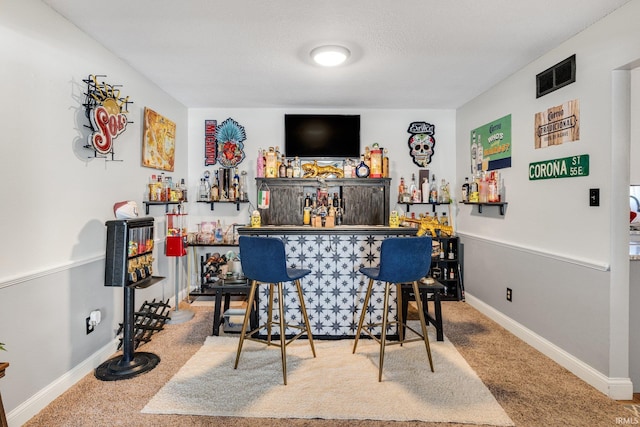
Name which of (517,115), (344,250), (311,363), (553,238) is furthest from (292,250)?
(517,115)

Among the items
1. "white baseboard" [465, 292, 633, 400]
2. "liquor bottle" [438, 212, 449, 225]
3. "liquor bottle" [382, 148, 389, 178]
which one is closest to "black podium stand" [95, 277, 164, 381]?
"liquor bottle" [382, 148, 389, 178]

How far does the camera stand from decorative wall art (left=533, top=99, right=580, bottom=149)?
Answer: 8.50 ft

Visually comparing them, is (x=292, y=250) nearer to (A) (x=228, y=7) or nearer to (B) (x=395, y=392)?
(B) (x=395, y=392)

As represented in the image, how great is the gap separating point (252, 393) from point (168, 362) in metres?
0.87

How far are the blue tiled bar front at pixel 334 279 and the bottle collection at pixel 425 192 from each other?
170 cm

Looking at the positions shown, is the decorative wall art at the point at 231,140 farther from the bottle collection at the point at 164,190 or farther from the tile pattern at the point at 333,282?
the tile pattern at the point at 333,282

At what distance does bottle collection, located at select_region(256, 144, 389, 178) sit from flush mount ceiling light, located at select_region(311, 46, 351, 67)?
4.54ft

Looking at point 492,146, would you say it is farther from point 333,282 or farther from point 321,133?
point 333,282

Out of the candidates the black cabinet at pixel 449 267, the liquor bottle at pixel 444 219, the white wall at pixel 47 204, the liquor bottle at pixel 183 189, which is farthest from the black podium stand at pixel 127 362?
the liquor bottle at pixel 444 219

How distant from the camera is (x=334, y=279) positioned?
310cm

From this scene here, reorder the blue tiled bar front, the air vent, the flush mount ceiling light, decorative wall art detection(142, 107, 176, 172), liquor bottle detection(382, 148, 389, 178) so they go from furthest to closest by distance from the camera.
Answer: liquor bottle detection(382, 148, 389, 178) < decorative wall art detection(142, 107, 176, 172) < the blue tiled bar front < the flush mount ceiling light < the air vent

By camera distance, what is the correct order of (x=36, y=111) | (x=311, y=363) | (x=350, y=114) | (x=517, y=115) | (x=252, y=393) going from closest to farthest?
(x=36, y=111) < (x=252, y=393) < (x=311, y=363) < (x=517, y=115) < (x=350, y=114)

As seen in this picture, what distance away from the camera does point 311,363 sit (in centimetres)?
267

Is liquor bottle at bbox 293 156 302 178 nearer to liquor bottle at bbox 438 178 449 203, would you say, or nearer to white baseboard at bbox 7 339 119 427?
liquor bottle at bbox 438 178 449 203
